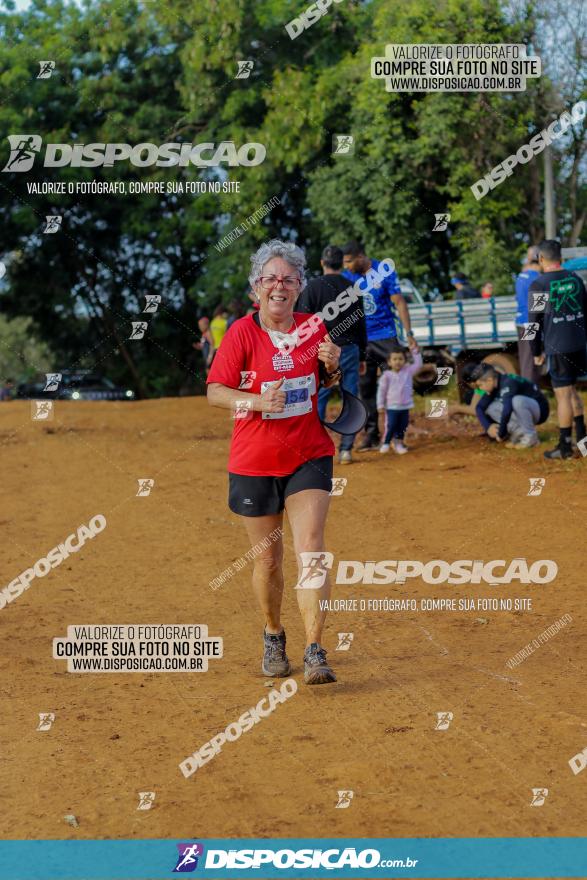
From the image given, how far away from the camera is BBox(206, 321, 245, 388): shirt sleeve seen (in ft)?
19.9

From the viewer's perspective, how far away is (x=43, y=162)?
103 ft

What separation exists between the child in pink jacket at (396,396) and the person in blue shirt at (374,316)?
0.11 meters

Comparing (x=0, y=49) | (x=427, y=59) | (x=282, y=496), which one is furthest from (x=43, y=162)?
(x=282, y=496)

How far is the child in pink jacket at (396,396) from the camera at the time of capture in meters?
13.5

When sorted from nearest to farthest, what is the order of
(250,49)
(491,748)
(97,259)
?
(491,748)
(250,49)
(97,259)

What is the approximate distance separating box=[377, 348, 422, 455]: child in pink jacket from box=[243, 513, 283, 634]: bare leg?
724 centimetres

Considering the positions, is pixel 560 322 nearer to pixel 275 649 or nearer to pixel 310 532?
pixel 275 649

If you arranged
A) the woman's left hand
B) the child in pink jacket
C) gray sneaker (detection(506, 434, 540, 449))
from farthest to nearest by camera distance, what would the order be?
gray sneaker (detection(506, 434, 540, 449)) → the child in pink jacket → the woman's left hand

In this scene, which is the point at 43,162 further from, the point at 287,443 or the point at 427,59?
the point at 287,443

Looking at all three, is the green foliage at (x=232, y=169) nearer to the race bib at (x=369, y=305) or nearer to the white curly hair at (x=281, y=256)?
the race bib at (x=369, y=305)

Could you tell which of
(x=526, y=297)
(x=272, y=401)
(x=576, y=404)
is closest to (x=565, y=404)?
(x=576, y=404)

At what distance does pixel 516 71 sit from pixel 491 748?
17.2 m

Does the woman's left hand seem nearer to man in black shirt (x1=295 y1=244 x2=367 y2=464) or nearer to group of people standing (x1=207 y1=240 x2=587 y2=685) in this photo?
group of people standing (x1=207 y1=240 x2=587 y2=685)

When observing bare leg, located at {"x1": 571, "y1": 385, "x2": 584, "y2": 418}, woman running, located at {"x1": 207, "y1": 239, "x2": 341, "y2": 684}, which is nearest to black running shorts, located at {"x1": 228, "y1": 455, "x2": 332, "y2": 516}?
woman running, located at {"x1": 207, "y1": 239, "x2": 341, "y2": 684}
